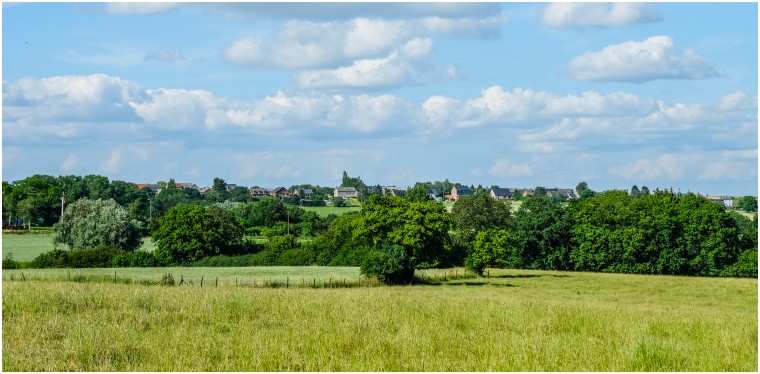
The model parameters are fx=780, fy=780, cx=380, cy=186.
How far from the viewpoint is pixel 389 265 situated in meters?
54.5

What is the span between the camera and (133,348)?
13500mm

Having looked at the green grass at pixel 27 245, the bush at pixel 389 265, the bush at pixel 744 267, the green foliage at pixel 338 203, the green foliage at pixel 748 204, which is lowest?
the bush at pixel 744 267

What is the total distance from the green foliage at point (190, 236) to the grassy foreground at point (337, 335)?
5984cm

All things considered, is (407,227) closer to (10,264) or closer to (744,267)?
(10,264)

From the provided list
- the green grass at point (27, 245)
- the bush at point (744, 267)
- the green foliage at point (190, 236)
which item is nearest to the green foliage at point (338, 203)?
the green grass at point (27, 245)

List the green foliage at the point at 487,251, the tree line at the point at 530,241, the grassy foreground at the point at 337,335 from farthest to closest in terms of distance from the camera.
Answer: the tree line at the point at 530,241 → the green foliage at the point at 487,251 → the grassy foreground at the point at 337,335

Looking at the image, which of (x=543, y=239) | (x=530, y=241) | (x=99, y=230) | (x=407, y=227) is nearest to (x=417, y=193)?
(x=530, y=241)

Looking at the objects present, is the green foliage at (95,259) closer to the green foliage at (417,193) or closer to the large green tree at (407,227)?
the large green tree at (407,227)

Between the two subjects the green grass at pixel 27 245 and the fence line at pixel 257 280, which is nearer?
the fence line at pixel 257 280

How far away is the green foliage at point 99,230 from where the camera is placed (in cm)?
8481

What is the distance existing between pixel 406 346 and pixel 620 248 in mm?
70179

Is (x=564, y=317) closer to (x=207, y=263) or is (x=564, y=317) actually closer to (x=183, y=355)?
(x=183, y=355)

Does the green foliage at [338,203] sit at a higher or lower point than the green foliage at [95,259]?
higher

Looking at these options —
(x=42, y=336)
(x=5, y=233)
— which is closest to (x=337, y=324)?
(x=42, y=336)
